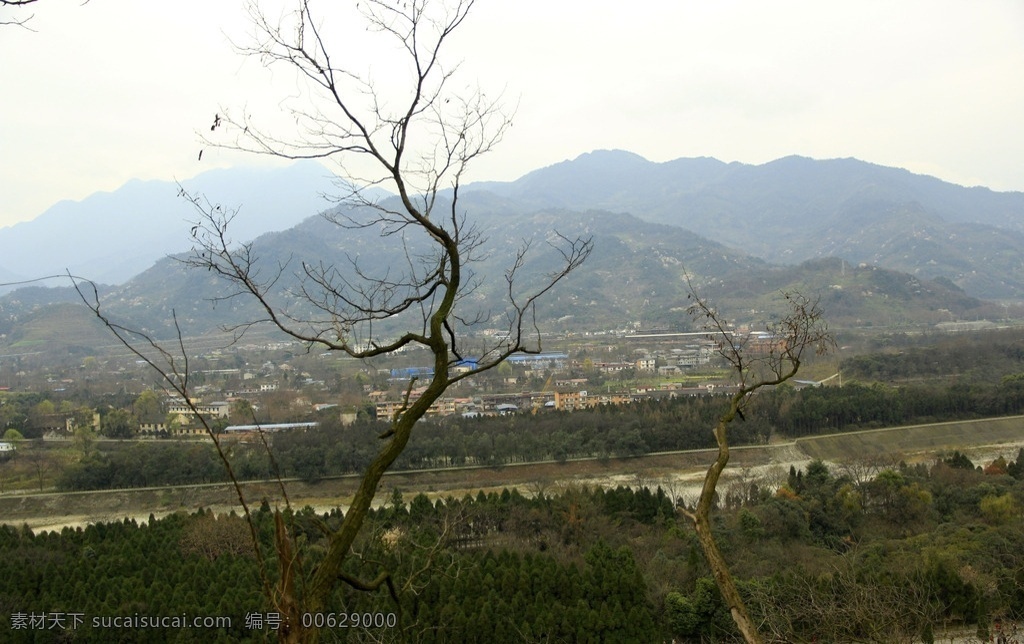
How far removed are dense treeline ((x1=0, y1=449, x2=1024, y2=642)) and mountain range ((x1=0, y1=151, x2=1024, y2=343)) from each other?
13.9 feet

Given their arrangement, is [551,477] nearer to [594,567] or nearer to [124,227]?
[594,567]

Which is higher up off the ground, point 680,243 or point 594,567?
point 680,243

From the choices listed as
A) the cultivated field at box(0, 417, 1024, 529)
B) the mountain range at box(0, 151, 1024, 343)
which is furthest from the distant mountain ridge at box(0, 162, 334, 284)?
the cultivated field at box(0, 417, 1024, 529)

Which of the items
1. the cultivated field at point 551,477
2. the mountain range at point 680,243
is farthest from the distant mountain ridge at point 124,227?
the cultivated field at point 551,477

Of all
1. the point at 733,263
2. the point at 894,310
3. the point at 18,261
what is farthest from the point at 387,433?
the point at 18,261

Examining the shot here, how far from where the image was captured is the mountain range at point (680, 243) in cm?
6182

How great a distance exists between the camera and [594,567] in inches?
378

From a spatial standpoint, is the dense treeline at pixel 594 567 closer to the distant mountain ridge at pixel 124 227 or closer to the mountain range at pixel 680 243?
→ the mountain range at pixel 680 243

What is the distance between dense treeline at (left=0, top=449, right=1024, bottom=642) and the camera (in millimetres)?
8047

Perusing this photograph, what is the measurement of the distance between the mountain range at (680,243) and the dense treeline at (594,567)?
167 inches

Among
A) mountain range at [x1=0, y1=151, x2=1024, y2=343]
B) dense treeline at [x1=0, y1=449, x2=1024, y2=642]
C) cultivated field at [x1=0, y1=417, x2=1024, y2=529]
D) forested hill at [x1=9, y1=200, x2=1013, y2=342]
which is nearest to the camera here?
dense treeline at [x1=0, y1=449, x2=1024, y2=642]

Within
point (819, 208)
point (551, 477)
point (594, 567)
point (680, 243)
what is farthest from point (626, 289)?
point (819, 208)

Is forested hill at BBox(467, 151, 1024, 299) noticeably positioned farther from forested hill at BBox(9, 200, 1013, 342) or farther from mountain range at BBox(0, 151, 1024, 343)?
forested hill at BBox(9, 200, 1013, 342)

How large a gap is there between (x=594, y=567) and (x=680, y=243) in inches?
3292
